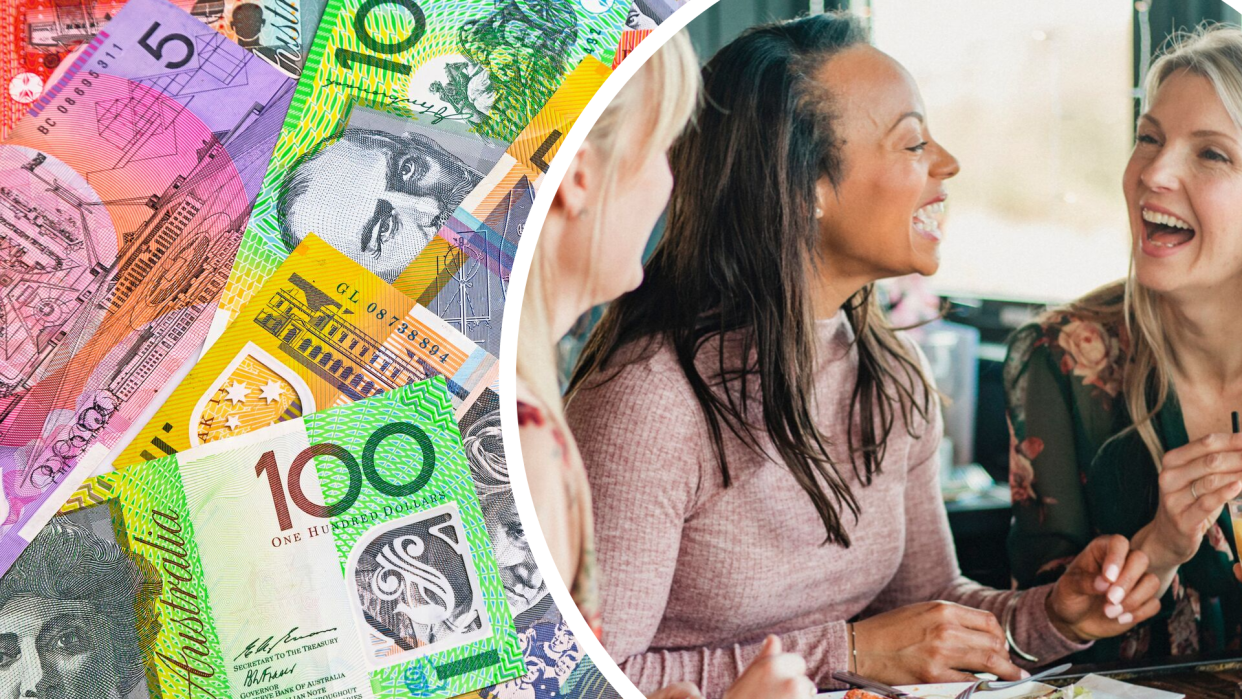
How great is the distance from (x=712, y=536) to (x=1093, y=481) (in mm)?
492

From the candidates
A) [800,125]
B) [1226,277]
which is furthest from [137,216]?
[1226,277]

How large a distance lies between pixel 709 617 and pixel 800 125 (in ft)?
1.65

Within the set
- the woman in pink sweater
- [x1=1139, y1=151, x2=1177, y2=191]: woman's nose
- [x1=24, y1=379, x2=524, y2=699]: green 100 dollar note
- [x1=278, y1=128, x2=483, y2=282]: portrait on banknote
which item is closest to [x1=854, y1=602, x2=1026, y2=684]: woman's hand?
the woman in pink sweater

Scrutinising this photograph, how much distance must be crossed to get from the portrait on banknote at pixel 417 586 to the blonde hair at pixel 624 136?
0.18 m

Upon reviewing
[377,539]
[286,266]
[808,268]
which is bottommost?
[377,539]

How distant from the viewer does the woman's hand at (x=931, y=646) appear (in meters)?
0.89

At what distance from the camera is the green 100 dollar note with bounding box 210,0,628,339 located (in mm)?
831

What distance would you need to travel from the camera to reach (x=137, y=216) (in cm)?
83

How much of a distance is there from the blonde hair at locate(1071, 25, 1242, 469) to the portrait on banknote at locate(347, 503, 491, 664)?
0.77 metres

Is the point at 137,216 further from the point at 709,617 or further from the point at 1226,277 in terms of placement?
the point at 1226,277

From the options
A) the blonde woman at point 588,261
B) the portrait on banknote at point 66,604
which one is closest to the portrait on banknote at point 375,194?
the blonde woman at point 588,261

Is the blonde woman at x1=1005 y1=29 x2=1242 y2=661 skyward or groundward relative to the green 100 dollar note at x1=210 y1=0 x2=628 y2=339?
groundward

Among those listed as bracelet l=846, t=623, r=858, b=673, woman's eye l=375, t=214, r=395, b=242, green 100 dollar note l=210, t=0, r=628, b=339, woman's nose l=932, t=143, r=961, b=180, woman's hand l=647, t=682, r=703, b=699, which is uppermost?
green 100 dollar note l=210, t=0, r=628, b=339

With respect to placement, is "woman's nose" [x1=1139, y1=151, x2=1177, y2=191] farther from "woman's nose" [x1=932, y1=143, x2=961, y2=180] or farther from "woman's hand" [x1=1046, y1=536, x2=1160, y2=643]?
"woman's hand" [x1=1046, y1=536, x2=1160, y2=643]
